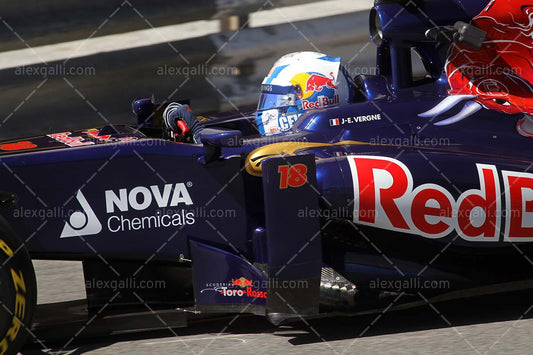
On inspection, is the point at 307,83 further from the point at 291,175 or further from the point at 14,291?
the point at 14,291

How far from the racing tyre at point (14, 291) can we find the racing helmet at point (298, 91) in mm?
1607

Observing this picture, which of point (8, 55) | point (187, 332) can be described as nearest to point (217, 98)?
point (8, 55)

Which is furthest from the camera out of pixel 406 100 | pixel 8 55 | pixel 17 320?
pixel 8 55

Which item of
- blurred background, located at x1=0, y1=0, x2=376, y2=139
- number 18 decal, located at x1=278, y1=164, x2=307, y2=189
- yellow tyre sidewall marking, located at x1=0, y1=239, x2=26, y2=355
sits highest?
blurred background, located at x1=0, y1=0, x2=376, y2=139

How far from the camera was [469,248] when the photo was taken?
12.7 ft

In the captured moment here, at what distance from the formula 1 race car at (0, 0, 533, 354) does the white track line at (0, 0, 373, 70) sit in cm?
→ 275

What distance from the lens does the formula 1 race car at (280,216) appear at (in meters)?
3.72

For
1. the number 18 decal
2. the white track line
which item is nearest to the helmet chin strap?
the number 18 decal

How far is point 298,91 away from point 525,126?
123 centimetres

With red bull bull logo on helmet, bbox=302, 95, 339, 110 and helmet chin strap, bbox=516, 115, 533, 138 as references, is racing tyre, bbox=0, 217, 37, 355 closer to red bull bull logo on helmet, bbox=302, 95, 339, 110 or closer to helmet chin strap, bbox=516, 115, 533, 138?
red bull bull logo on helmet, bbox=302, 95, 339, 110

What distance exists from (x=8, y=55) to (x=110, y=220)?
3413mm

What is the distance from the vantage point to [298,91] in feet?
14.9

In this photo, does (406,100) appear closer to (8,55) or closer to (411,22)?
(411,22)

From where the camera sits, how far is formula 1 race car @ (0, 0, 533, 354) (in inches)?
147
